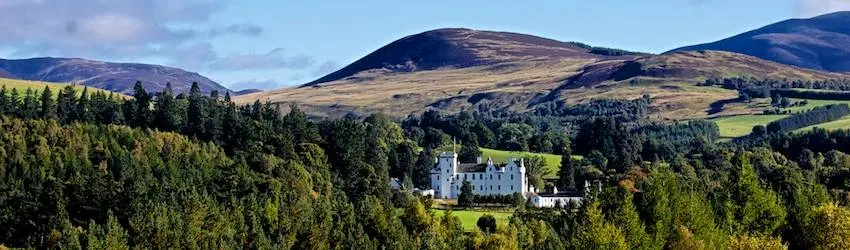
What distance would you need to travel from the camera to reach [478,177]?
543 feet

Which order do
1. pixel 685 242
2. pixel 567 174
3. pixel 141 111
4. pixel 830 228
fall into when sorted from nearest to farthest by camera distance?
pixel 685 242, pixel 830 228, pixel 141 111, pixel 567 174

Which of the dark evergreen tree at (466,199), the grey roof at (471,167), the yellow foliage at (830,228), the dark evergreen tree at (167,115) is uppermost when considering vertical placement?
the dark evergreen tree at (167,115)

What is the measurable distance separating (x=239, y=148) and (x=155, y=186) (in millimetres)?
37918

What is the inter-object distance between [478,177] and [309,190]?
49729 mm

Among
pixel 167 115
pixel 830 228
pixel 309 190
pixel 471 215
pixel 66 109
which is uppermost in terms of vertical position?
pixel 66 109

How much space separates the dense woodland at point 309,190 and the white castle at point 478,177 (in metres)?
3.09

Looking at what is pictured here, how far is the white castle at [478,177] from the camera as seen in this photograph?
16200cm

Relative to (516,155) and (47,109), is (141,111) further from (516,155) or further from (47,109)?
(516,155)

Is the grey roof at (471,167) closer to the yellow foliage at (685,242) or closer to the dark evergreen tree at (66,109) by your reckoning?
the dark evergreen tree at (66,109)

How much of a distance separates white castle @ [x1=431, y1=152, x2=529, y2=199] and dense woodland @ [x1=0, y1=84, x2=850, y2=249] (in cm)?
309

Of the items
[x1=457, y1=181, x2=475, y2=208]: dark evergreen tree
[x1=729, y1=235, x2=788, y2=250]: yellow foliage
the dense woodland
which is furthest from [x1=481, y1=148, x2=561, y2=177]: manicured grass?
[x1=729, y1=235, x2=788, y2=250]: yellow foliage

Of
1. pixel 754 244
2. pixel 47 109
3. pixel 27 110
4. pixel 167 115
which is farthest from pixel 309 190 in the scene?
pixel 754 244

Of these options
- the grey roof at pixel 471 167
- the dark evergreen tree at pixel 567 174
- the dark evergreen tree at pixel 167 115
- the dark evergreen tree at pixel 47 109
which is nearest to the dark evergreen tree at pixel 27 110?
the dark evergreen tree at pixel 47 109

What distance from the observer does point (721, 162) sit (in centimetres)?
A: 16262
